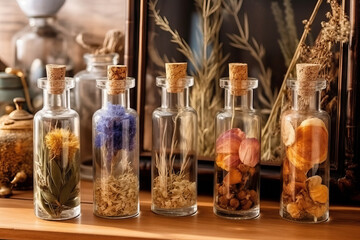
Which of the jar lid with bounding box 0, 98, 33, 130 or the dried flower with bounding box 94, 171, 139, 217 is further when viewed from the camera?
the jar lid with bounding box 0, 98, 33, 130

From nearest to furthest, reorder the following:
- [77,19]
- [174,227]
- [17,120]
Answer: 1. [174,227]
2. [17,120]
3. [77,19]

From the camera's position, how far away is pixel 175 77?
1.20 m

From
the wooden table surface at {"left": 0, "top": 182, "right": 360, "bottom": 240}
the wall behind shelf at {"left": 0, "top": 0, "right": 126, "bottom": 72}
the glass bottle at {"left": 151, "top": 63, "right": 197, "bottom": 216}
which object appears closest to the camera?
the wooden table surface at {"left": 0, "top": 182, "right": 360, "bottom": 240}

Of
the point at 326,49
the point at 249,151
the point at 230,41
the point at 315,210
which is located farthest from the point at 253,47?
the point at 315,210

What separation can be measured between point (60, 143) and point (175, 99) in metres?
0.23

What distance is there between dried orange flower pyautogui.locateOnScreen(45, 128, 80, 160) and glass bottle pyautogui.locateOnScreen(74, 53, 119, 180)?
282 mm

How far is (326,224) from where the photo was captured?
3.87 ft

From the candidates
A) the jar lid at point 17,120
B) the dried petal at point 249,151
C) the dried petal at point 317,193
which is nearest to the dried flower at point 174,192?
the dried petal at point 249,151

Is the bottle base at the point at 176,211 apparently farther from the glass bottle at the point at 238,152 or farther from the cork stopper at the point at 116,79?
the cork stopper at the point at 116,79

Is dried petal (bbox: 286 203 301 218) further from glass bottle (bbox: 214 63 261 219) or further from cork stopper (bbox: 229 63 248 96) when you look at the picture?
cork stopper (bbox: 229 63 248 96)

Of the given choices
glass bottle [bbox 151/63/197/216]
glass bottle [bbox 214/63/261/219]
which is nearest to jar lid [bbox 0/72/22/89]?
glass bottle [bbox 151/63/197/216]

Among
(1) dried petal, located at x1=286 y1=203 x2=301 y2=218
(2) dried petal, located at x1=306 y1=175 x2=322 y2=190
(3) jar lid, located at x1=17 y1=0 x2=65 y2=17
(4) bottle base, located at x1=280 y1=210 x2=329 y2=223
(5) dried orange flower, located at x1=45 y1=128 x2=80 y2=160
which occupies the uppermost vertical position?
(3) jar lid, located at x1=17 y1=0 x2=65 y2=17

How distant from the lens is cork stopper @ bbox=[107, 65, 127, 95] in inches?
46.4

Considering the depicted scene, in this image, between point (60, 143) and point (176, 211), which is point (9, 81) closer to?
point (60, 143)
